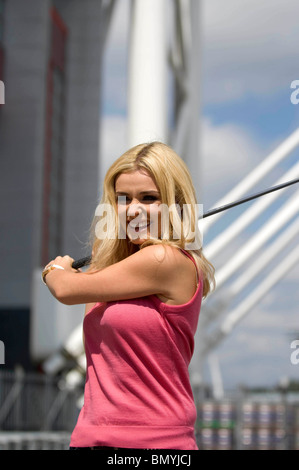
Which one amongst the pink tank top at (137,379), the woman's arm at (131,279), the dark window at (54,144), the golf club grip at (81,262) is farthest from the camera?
the dark window at (54,144)

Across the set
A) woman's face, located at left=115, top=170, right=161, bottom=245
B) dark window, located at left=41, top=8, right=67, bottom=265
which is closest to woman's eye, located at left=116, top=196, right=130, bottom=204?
woman's face, located at left=115, top=170, right=161, bottom=245

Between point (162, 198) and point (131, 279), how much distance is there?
0.66 ft

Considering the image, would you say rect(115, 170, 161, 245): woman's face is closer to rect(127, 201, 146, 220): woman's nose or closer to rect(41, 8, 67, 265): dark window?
rect(127, 201, 146, 220): woman's nose

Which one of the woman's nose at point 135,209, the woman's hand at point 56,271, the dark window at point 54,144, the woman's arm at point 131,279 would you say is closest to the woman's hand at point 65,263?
the woman's hand at point 56,271

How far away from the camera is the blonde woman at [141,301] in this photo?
1918mm

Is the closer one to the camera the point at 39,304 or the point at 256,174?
the point at 39,304

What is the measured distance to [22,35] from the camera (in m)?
29.0

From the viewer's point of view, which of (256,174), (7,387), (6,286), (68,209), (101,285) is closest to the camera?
(101,285)

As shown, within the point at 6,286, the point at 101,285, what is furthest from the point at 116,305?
the point at 6,286

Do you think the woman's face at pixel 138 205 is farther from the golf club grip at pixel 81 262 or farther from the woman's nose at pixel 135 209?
the golf club grip at pixel 81 262

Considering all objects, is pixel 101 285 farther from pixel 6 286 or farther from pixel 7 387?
pixel 6 286

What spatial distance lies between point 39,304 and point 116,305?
25.9ft

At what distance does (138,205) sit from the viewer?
2.06 meters

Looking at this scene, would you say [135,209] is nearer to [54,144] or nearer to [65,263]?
[65,263]
